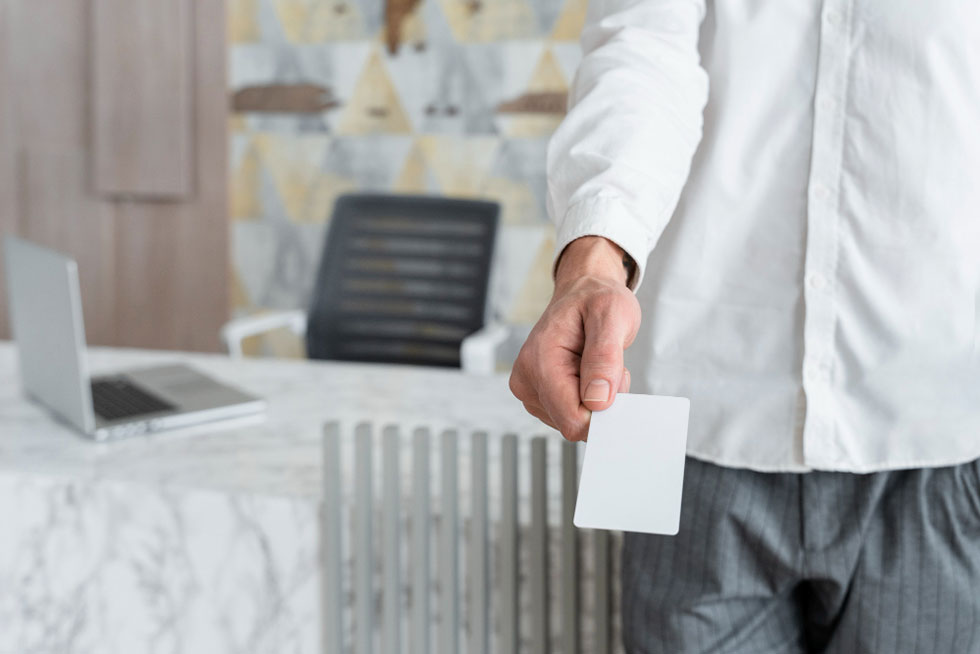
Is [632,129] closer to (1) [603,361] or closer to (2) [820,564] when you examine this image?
(1) [603,361]

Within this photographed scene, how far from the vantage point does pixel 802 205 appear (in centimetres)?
75

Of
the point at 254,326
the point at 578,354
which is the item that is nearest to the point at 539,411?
the point at 578,354

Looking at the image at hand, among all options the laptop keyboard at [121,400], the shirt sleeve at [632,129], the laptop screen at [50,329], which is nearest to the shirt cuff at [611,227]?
the shirt sleeve at [632,129]

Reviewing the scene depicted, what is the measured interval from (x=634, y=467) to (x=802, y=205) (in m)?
0.28

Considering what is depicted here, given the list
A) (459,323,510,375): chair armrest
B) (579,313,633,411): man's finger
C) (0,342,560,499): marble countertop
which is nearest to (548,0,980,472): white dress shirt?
(579,313,633,411): man's finger

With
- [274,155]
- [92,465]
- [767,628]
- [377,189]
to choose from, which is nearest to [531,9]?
[377,189]

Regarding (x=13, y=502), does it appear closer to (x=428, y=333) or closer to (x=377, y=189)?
(x=428, y=333)

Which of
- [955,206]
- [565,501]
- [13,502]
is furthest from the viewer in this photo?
[13,502]

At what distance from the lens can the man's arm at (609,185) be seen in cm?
59

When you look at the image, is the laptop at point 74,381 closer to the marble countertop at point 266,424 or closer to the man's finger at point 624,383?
the marble countertop at point 266,424

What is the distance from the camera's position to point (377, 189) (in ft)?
9.40

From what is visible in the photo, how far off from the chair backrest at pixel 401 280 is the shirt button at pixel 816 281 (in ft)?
4.82

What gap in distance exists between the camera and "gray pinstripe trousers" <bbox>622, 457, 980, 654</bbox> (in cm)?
73

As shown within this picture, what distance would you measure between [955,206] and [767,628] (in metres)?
0.35
